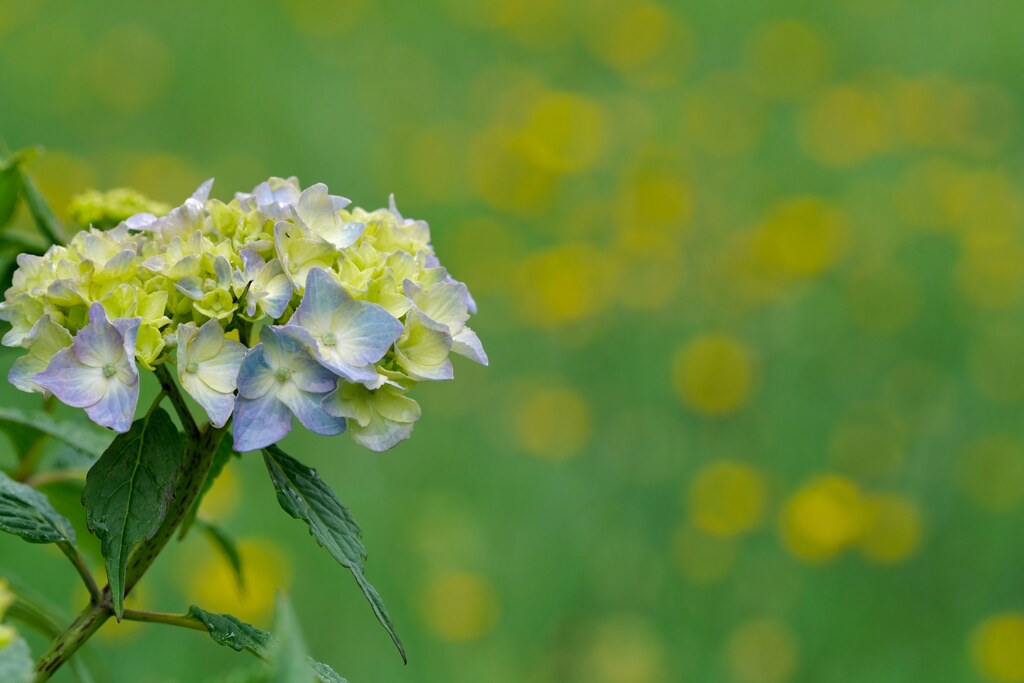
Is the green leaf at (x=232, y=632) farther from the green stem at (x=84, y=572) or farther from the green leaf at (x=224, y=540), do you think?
the green leaf at (x=224, y=540)

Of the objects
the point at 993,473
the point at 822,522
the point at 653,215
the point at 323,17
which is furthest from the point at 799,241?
the point at 323,17

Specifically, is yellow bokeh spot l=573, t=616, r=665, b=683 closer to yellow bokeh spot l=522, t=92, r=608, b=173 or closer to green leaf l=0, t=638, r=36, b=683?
yellow bokeh spot l=522, t=92, r=608, b=173

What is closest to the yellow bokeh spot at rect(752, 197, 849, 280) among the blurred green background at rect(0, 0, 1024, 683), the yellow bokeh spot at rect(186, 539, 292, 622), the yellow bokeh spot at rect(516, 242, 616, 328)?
the blurred green background at rect(0, 0, 1024, 683)

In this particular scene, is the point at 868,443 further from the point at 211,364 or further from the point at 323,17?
the point at 323,17

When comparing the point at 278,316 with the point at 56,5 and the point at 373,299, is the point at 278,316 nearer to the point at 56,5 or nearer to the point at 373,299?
the point at 373,299

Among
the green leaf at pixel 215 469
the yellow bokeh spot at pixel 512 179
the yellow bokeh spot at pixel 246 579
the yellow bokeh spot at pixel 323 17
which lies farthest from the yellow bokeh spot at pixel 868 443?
the yellow bokeh spot at pixel 323 17

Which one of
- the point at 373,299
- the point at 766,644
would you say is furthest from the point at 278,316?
the point at 766,644
